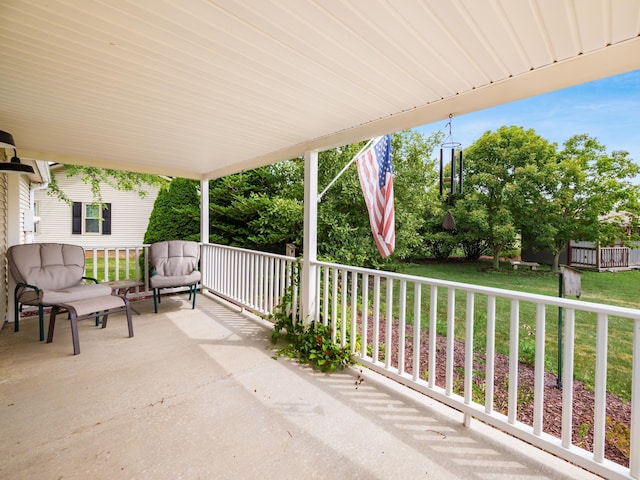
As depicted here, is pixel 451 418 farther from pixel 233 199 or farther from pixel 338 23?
pixel 233 199

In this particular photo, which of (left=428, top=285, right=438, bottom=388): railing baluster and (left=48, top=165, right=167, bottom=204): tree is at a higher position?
(left=48, top=165, right=167, bottom=204): tree

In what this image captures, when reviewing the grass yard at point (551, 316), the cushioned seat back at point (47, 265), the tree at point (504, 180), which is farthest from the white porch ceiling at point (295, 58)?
the tree at point (504, 180)

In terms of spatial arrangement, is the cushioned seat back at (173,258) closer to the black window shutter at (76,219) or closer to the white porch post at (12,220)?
the white porch post at (12,220)

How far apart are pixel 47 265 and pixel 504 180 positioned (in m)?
12.4

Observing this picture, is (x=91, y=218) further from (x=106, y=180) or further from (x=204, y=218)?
(x=204, y=218)

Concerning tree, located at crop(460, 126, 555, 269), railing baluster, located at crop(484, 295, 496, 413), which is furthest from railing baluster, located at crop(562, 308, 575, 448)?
tree, located at crop(460, 126, 555, 269)

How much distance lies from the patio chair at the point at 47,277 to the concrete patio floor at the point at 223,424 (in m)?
0.56

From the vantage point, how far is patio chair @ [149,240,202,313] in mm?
4773

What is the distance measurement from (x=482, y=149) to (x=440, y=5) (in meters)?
11.7

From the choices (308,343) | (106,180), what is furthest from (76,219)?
(308,343)

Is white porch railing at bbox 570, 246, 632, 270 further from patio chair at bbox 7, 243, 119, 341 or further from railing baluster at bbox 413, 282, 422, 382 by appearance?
patio chair at bbox 7, 243, 119, 341

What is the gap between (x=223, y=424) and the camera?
2.15 m

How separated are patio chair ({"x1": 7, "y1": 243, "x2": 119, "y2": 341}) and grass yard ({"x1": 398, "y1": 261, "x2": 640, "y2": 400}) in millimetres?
5120

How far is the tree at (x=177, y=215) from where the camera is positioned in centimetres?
813
